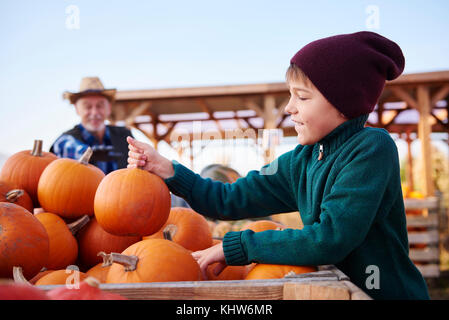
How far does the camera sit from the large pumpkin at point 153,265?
1159 millimetres

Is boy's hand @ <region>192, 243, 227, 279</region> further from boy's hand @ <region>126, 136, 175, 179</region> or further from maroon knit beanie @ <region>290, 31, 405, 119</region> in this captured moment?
maroon knit beanie @ <region>290, 31, 405, 119</region>

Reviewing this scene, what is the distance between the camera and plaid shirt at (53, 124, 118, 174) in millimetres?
3535

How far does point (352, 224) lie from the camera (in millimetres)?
1100

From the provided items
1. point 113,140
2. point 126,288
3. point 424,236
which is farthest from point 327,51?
point 424,236

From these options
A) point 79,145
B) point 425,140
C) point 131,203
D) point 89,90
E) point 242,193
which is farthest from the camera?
point 425,140

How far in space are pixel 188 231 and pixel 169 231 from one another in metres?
0.17

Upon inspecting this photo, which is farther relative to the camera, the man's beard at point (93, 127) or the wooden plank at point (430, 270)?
the wooden plank at point (430, 270)

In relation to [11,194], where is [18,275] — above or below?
below

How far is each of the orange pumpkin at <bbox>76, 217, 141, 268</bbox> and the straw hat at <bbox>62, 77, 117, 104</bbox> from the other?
2814 mm

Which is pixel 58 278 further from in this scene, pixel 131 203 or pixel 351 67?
pixel 351 67

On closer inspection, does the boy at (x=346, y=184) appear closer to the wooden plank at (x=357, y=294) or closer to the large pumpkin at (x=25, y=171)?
the wooden plank at (x=357, y=294)

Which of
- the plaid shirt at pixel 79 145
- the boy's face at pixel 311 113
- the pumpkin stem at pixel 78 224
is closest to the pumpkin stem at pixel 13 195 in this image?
the pumpkin stem at pixel 78 224

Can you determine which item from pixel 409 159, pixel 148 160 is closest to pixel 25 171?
pixel 148 160
